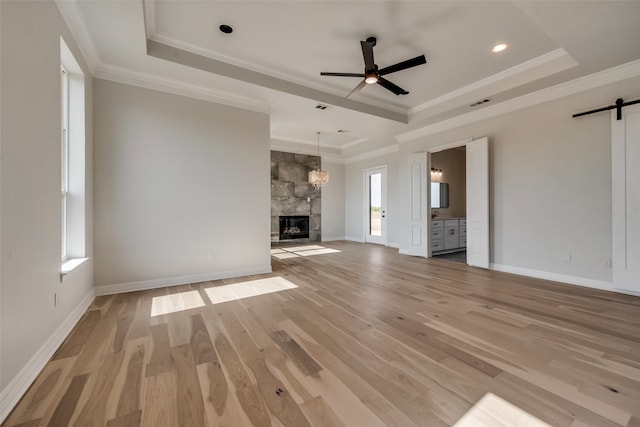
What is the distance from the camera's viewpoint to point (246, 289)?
3602mm

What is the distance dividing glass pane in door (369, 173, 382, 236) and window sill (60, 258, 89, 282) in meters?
7.10

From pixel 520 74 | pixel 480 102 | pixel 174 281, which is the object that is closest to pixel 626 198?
pixel 520 74

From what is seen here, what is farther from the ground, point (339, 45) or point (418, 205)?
point (339, 45)

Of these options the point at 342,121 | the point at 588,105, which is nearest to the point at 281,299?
the point at 342,121

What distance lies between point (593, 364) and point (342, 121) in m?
4.97

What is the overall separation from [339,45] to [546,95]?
334 cm

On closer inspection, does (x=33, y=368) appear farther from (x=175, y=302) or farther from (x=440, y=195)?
(x=440, y=195)

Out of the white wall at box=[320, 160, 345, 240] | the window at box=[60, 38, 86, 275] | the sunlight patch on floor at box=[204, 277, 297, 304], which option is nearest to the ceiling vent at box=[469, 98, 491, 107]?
the sunlight patch on floor at box=[204, 277, 297, 304]

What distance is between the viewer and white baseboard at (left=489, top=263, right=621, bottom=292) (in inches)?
139

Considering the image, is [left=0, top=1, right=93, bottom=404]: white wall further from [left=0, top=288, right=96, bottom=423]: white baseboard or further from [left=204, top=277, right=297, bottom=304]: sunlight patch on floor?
[left=204, top=277, right=297, bottom=304]: sunlight patch on floor

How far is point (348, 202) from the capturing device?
9.33 meters

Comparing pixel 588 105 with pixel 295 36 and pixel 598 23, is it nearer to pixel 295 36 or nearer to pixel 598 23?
pixel 598 23

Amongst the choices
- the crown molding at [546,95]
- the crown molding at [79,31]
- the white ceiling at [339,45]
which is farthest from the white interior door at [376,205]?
the crown molding at [79,31]

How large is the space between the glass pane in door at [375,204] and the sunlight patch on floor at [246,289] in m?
4.99
